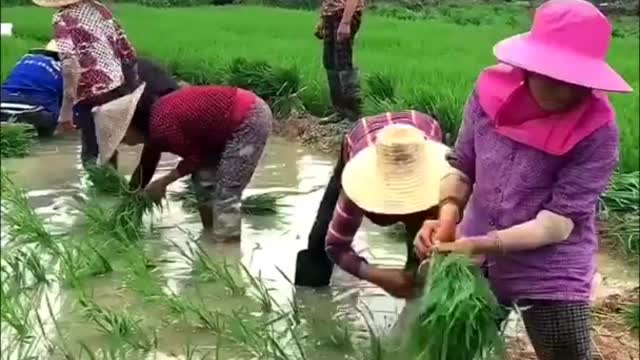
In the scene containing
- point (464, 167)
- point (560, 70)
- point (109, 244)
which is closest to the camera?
point (560, 70)

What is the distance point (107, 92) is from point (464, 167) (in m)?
0.74

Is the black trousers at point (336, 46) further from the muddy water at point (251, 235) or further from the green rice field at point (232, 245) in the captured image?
the muddy water at point (251, 235)

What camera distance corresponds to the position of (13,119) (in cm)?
244

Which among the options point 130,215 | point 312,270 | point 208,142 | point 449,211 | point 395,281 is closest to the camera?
point 449,211

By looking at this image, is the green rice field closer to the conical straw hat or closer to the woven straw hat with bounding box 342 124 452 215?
the conical straw hat

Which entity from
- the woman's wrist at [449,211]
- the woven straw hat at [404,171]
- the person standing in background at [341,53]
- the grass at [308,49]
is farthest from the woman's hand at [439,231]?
the person standing in background at [341,53]

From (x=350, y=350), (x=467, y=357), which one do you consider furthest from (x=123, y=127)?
(x=467, y=357)

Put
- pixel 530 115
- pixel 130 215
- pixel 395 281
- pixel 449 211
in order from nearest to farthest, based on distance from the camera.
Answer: pixel 530 115 → pixel 449 211 → pixel 395 281 → pixel 130 215

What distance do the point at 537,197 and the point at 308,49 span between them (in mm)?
814

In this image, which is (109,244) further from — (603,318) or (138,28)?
(603,318)

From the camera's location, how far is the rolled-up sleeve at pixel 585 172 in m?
2.15

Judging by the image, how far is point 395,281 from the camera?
275 centimetres

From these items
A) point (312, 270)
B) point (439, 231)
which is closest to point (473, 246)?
point (439, 231)

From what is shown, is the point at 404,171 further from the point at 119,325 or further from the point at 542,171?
the point at 119,325
